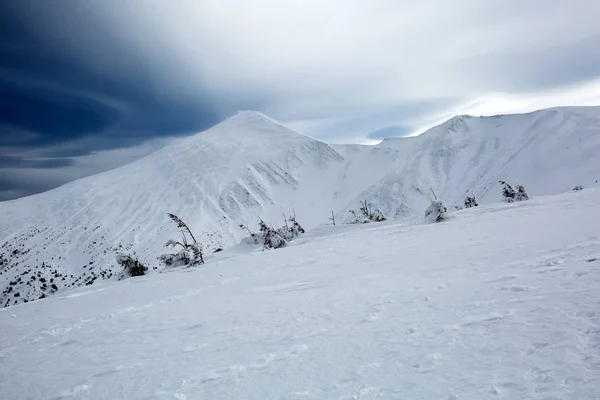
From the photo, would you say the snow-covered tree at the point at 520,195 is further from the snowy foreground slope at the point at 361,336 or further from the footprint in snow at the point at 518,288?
the footprint in snow at the point at 518,288

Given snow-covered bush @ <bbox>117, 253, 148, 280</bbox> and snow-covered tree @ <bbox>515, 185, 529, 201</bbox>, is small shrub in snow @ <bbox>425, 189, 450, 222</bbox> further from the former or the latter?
snow-covered bush @ <bbox>117, 253, 148, 280</bbox>

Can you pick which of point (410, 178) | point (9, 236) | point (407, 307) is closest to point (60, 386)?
point (407, 307)

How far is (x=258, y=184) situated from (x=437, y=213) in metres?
124

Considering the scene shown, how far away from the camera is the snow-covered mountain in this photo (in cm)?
7988

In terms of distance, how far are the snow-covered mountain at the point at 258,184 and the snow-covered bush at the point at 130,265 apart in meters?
42.0

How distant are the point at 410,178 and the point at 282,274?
132732 mm

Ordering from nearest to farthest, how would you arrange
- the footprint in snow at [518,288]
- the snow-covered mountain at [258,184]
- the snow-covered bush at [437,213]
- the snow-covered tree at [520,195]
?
the footprint in snow at [518,288] → the snow-covered bush at [437,213] → the snow-covered tree at [520,195] → the snow-covered mountain at [258,184]

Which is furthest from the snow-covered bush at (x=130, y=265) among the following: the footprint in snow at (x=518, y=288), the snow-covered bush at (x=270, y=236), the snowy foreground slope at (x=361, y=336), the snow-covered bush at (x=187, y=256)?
the footprint in snow at (x=518, y=288)

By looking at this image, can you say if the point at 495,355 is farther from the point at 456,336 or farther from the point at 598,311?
the point at 598,311

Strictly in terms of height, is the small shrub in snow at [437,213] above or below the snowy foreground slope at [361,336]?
above

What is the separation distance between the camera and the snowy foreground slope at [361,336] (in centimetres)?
290

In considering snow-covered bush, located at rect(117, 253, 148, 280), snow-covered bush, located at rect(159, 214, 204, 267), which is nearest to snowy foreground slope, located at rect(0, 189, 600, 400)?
snow-covered bush, located at rect(159, 214, 204, 267)

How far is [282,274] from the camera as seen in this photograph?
382 inches

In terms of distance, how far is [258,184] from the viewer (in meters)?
140
